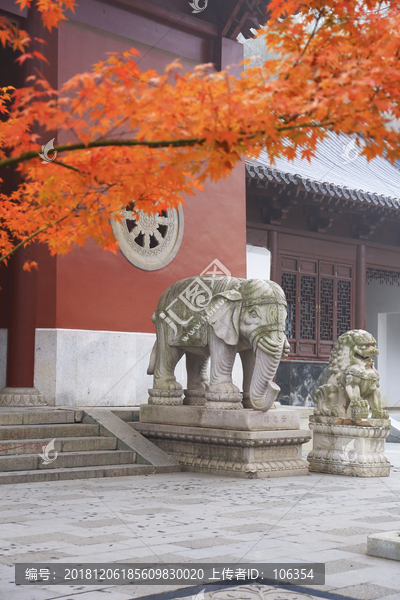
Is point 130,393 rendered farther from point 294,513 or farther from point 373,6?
point 373,6

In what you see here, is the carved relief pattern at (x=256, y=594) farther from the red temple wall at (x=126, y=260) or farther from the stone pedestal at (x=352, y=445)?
the red temple wall at (x=126, y=260)

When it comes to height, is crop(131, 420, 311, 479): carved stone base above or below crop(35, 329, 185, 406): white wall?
below

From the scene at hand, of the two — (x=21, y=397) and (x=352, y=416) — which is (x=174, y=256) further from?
(x=352, y=416)

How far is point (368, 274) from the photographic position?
15930mm

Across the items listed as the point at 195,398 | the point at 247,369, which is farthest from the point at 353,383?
the point at 195,398

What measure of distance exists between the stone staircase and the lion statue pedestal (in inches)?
68.7

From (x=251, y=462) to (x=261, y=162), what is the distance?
6968 millimetres

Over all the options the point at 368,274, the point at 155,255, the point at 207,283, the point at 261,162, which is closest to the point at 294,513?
the point at 207,283

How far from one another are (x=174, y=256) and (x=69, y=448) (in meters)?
4.29

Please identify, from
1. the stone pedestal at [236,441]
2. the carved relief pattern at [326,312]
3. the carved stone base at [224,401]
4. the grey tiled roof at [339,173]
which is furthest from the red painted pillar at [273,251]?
the carved stone base at [224,401]

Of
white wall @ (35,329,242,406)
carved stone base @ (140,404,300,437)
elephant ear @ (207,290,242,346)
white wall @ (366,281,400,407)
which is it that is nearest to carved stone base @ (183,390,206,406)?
carved stone base @ (140,404,300,437)

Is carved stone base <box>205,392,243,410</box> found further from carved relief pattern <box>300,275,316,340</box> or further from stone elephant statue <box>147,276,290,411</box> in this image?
carved relief pattern <box>300,275,316,340</box>

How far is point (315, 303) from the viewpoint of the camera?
47.0 feet

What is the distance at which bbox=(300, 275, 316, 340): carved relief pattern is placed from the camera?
14.1 meters
